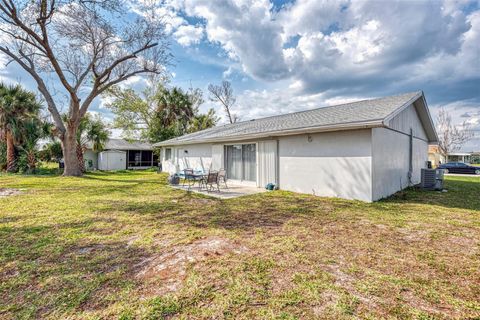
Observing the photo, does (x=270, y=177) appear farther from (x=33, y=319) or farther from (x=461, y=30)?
(x=461, y=30)

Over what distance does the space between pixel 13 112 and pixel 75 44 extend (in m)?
7.68

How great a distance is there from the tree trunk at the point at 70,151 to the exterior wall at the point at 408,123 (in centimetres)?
1832

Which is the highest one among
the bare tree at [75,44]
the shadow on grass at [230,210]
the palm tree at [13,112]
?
the bare tree at [75,44]

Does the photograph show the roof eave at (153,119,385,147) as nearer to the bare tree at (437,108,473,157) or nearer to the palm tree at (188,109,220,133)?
the palm tree at (188,109,220,133)

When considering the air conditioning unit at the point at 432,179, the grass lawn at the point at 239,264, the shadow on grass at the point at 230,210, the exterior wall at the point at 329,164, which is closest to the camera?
the grass lawn at the point at 239,264

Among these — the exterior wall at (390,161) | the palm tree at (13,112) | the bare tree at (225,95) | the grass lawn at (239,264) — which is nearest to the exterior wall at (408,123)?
the exterior wall at (390,161)

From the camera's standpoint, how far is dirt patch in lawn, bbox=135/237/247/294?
283 centimetres

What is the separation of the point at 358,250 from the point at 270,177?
6556 mm

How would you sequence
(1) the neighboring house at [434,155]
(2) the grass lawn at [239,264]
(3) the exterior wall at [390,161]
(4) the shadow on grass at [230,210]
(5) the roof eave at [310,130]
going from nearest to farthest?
(2) the grass lawn at [239,264] < (4) the shadow on grass at [230,210] < (5) the roof eave at [310,130] < (3) the exterior wall at [390,161] < (1) the neighboring house at [434,155]

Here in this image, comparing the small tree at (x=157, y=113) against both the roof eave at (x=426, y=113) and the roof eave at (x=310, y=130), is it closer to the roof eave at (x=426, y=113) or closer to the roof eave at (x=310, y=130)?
the roof eave at (x=310, y=130)

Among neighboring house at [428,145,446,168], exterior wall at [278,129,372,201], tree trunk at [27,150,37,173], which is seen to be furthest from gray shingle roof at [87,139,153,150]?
neighboring house at [428,145,446,168]

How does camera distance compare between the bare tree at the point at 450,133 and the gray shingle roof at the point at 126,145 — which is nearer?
the gray shingle roof at the point at 126,145

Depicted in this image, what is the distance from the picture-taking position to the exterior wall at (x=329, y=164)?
292 inches

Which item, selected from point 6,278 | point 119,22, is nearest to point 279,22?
point 119,22
